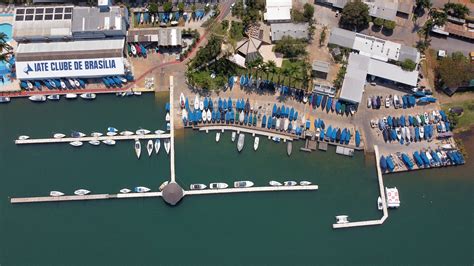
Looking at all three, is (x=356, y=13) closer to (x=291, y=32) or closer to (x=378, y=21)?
(x=378, y=21)

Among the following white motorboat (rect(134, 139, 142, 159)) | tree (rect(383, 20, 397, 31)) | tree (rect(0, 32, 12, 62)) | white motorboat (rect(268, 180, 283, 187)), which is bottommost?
white motorboat (rect(268, 180, 283, 187))

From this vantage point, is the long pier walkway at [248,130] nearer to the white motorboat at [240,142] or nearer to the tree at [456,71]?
the white motorboat at [240,142]

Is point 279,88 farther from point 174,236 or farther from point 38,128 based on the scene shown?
point 38,128

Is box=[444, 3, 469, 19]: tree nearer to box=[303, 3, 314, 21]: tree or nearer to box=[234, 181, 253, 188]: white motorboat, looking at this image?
box=[303, 3, 314, 21]: tree

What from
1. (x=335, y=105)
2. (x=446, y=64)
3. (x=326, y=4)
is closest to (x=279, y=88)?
(x=335, y=105)

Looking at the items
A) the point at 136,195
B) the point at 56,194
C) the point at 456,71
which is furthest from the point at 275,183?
the point at 56,194

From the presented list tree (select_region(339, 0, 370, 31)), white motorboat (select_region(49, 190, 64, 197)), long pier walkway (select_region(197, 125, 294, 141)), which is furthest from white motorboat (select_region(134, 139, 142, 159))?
tree (select_region(339, 0, 370, 31))

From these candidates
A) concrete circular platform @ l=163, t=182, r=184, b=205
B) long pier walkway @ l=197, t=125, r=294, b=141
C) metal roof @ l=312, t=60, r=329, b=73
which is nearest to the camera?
concrete circular platform @ l=163, t=182, r=184, b=205
